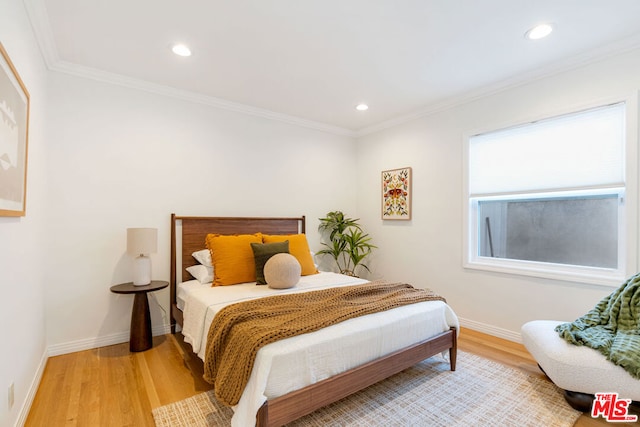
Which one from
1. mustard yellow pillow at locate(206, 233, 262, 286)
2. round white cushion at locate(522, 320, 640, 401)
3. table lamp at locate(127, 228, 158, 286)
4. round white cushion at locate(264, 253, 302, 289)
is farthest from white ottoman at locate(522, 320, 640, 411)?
table lamp at locate(127, 228, 158, 286)

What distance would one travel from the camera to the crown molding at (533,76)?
244cm

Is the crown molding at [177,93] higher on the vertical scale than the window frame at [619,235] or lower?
higher

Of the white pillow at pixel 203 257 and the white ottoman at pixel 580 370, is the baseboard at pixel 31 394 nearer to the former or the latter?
the white pillow at pixel 203 257

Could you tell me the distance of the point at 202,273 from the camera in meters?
3.07

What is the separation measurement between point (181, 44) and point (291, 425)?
2.85 m

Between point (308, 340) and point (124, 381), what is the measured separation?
1598 mm

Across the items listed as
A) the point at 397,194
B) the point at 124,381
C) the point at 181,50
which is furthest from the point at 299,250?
the point at 181,50

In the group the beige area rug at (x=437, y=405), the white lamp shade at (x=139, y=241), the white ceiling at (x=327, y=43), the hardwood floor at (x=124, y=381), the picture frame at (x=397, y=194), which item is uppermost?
the white ceiling at (x=327, y=43)

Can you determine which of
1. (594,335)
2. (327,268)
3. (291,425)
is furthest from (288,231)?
(594,335)

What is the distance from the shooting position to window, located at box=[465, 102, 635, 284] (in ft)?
8.43

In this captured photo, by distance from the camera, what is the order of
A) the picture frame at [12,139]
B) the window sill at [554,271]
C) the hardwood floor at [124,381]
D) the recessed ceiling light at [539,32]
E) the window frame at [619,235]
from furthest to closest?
1. the window sill at [554,271]
2. the window frame at [619,235]
3. the recessed ceiling light at [539,32]
4. the hardwood floor at [124,381]
5. the picture frame at [12,139]

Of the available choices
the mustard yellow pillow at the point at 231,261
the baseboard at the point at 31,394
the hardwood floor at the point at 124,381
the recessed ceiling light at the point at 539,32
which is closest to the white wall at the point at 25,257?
the baseboard at the point at 31,394

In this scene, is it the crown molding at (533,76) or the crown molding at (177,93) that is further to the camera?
the crown molding at (177,93)

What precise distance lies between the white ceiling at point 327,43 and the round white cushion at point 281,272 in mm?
1779
